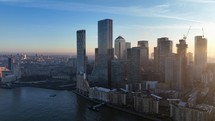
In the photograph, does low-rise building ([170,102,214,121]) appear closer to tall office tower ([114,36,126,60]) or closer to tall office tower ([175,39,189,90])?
tall office tower ([175,39,189,90])

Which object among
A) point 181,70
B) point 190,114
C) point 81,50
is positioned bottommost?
point 190,114

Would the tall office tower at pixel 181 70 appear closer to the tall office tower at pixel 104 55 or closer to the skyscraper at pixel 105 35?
the tall office tower at pixel 104 55

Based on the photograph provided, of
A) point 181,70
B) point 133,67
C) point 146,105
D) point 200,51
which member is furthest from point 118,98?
point 200,51

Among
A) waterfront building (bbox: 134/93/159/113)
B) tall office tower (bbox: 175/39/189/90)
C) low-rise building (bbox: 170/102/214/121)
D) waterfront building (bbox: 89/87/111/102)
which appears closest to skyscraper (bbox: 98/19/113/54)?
tall office tower (bbox: 175/39/189/90)

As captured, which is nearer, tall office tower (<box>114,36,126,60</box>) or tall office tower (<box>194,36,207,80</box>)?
tall office tower (<box>194,36,207,80</box>)

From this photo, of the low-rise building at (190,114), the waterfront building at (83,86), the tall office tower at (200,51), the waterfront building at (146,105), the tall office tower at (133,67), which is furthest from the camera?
the tall office tower at (200,51)

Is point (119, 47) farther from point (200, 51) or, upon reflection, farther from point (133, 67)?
point (133, 67)

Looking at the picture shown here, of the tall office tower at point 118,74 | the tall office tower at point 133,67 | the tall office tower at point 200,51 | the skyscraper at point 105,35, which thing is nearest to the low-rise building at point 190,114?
the tall office tower at point 118,74

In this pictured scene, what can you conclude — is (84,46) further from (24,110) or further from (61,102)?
(24,110)

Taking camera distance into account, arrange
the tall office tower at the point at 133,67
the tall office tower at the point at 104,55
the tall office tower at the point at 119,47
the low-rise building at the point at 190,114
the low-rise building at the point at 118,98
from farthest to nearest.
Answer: the tall office tower at the point at 119,47
the tall office tower at the point at 104,55
the tall office tower at the point at 133,67
the low-rise building at the point at 118,98
the low-rise building at the point at 190,114
